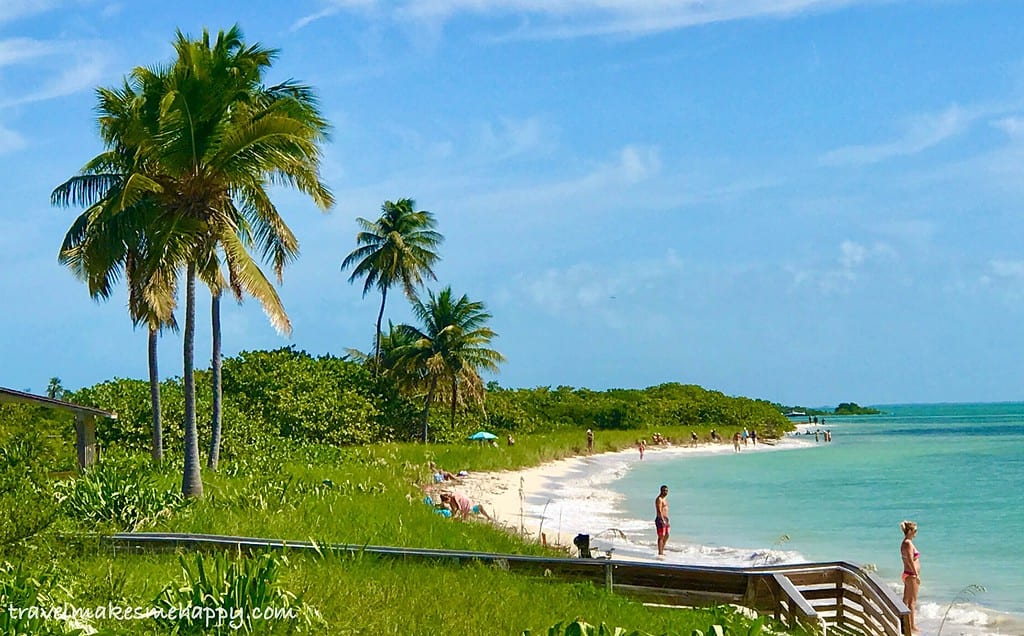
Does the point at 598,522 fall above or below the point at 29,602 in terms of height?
below

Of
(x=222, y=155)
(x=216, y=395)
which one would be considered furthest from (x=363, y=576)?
(x=216, y=395)

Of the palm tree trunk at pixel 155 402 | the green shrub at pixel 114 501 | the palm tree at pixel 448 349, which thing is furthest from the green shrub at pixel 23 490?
the palm tree at pixel 448 349

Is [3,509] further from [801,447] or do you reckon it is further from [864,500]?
[801,447]

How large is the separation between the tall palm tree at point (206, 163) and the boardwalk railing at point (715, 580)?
8.51 m

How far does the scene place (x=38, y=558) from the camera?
8.76 m

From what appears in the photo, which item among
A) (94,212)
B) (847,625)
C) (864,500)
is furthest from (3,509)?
(864,500)

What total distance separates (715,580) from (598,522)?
16862 mm

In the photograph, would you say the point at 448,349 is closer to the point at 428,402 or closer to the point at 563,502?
the point at 428,402

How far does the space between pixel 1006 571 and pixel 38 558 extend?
19341 millimetres

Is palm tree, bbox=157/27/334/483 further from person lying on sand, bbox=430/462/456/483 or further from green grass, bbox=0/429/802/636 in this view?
person lying on sand, bbox=430/462/456/483

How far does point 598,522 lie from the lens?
27.8 meters

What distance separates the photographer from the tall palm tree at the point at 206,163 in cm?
1917

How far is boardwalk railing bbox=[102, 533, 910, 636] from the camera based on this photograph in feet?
35.1

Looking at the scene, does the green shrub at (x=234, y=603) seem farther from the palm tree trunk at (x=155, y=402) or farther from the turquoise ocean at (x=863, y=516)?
the palm tree trunk at (x=155, y=402)
